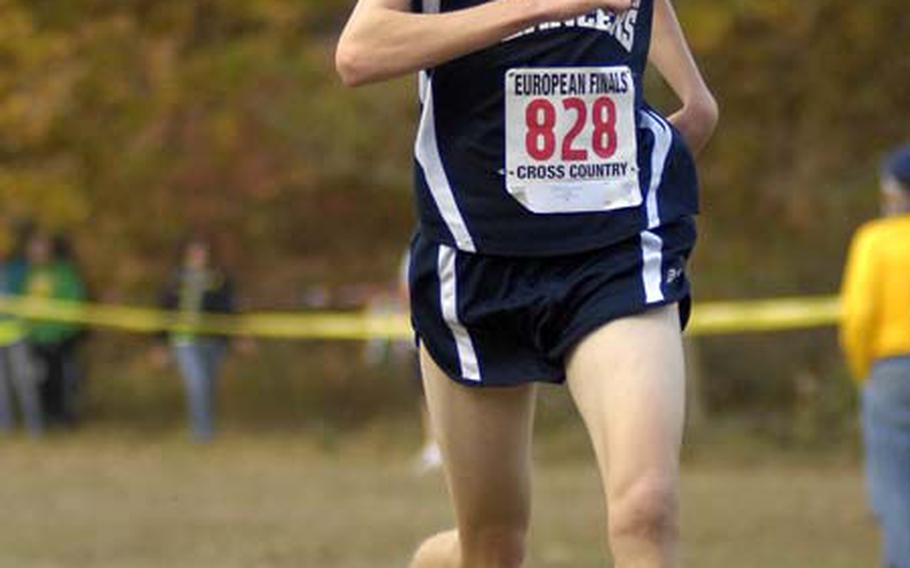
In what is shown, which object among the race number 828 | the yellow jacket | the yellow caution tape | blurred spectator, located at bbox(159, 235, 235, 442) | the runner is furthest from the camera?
blurred spectator, located at bbox(159, 235, 235, 442)

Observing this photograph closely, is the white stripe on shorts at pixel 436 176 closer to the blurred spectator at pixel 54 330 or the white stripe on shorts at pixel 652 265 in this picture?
the white stripe on shorts at pixel 652 265

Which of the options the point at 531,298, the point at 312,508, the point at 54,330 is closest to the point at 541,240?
the point at 531,298

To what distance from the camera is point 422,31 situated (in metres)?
5.47

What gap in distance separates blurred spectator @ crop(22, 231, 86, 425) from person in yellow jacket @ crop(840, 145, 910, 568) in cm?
1394

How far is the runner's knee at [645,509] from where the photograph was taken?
5.33m

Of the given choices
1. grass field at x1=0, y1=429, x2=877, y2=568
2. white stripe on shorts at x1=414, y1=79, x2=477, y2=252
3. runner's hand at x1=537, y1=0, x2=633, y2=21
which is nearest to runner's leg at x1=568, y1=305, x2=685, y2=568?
white stripe on shorts at x1=414, y1=79, x2=477, y2=252

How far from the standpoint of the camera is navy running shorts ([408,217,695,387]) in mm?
5637

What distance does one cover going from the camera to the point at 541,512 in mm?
16047

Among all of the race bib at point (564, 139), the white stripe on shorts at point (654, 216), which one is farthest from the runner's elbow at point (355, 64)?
the white stripe on shorts at point (654, 216)

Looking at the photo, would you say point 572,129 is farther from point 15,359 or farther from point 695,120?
point 15,359

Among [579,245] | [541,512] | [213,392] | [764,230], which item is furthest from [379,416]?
[579,245]

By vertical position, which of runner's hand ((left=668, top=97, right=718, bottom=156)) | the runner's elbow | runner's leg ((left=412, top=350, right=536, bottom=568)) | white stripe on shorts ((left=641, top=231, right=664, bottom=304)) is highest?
the runner's elbow

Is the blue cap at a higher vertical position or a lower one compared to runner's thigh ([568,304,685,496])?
lower

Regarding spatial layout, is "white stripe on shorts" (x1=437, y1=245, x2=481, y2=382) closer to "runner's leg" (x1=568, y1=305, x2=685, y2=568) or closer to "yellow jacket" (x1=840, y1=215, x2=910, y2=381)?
"runner's leg" (x1=568, y1=305, x2=685, y2=568)
